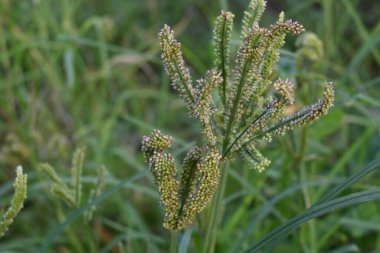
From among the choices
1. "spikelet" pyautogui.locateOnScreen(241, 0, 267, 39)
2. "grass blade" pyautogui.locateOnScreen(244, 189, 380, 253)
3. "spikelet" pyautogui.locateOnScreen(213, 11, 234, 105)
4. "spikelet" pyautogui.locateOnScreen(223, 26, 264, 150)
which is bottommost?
"grass blade" pyautogui.locateOnScreen(244, 189, 380, 253)

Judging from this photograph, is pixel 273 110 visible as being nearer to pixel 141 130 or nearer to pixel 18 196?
pixel 18 196

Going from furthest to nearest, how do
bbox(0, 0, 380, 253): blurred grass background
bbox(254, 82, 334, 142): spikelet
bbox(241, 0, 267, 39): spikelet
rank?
1. bbox(0, 0, 380, 253): blurred grass background
2. bbox(241, 0, 267, 39): spikelet
3. bbox(254, 82, 334, 142): spikelet

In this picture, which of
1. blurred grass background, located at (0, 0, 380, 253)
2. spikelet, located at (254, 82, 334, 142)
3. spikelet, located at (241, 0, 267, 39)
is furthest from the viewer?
blurred grass background, located at (0, 0, 380, 253)

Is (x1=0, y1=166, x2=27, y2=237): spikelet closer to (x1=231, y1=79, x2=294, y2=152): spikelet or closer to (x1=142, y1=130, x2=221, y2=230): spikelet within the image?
(x1=142, y1=130, x2=221, y2=230): spikelet

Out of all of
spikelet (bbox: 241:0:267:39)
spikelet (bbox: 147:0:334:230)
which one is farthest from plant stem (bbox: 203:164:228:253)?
spikelet (bbox: 241:0:267:39)

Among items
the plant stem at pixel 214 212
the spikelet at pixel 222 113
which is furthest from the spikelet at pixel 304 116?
the plant stem at pixel 214 212

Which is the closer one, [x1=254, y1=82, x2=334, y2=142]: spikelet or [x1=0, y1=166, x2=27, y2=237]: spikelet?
[x1=254, y1=82, x2=334, y2=142]: spikelet

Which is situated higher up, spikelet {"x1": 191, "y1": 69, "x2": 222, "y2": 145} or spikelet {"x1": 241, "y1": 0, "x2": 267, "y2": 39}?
spikelet {"x1": 241, "y1": 0, "x2": 267, "y2": 39}

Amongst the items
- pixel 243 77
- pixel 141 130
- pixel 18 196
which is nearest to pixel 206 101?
pixel 243 77
